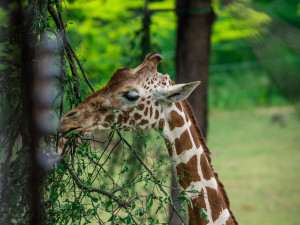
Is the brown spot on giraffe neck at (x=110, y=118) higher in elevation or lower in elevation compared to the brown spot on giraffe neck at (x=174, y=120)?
higher

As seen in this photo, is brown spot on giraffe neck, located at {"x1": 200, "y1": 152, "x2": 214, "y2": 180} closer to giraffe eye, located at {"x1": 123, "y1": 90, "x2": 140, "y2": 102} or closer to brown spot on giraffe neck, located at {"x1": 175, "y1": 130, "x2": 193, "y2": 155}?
brown spot on giraffe neck, located at {"x1": 175, "y1": 130, "x2": 193, "y2": 155}

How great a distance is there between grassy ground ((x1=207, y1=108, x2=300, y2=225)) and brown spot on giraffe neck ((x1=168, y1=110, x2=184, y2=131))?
519 cm

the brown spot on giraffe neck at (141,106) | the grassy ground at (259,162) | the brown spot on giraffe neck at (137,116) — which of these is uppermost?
the brown spot on giraffe neck at (141,106)

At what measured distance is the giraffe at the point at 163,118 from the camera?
9.23 ft

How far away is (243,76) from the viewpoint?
13758 millimetres

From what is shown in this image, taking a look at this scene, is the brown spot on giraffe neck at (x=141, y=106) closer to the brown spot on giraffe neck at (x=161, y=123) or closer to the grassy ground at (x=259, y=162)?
the brown spot on giraffe neck at (x=161, y=123)

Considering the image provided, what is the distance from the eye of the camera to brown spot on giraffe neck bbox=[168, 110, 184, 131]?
116 inches

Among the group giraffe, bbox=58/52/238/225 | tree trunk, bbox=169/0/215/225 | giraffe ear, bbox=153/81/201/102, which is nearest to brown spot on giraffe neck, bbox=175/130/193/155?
giraffe, bbox=58/52/238/225

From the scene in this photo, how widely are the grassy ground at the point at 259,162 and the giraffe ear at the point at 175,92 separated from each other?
5329 millimetres

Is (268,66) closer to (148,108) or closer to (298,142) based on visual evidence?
(148,108)

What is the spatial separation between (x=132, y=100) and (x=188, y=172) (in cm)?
57

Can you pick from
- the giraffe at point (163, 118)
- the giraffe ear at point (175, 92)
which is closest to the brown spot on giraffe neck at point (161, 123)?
the giraffe at point (163, 118)

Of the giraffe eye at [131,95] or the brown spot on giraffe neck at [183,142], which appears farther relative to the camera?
the brown spot on giraffe neck at [183,142]

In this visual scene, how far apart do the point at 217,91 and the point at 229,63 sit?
116cm
